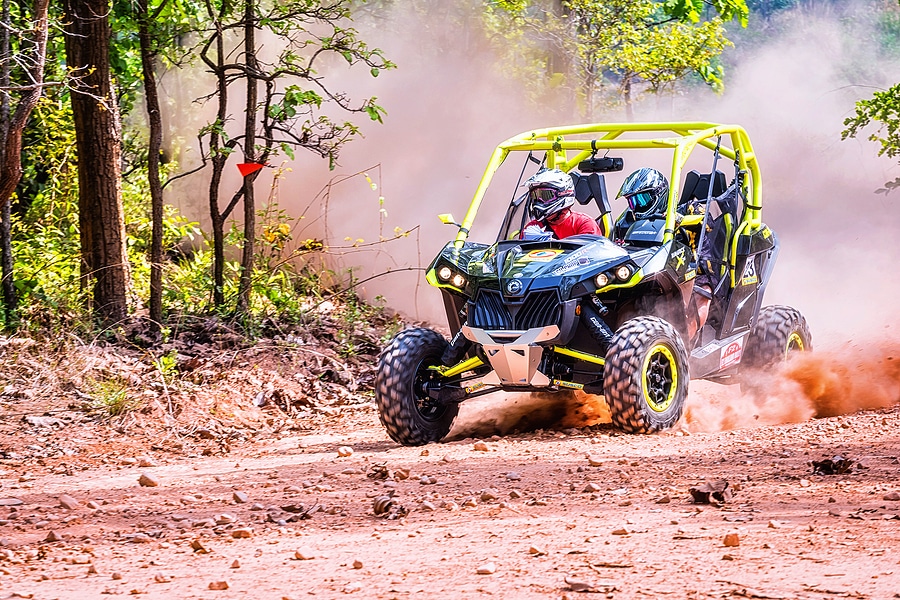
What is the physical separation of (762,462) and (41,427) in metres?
5.07

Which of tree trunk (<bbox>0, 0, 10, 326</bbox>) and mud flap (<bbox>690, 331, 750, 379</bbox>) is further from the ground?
tree trunk (<bbox>0, 0, 10, 326</bbox>)

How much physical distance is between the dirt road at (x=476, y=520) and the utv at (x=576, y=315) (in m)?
0.31

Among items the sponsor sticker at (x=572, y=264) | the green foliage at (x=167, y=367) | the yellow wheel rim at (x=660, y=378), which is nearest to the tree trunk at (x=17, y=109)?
the green foliage at (x=167, y=367)

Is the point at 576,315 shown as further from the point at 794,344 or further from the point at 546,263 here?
the point at 794,344

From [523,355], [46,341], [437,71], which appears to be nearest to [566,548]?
[523,355]

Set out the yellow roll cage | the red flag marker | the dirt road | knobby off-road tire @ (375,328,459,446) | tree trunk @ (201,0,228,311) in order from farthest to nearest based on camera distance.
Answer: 1. the red flag marker
2. tree trunk @ (201,0,228,311)
3. the yellow roll cage
4. knobby off-road tire @ (375,328,459,446)
5. the dirt road

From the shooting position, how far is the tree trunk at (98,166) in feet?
34.2

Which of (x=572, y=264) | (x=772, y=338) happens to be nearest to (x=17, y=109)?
(x=572, y=264)

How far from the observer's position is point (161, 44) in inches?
440

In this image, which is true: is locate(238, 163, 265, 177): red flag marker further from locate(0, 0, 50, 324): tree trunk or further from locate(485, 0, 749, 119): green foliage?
locate(485, 0, 749, 119): green foliage

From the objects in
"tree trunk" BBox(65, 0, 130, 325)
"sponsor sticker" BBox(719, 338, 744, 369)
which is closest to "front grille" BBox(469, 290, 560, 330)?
"sponsor sticker" BBox(719, 338, 744, 369)

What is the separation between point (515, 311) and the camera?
7488mm

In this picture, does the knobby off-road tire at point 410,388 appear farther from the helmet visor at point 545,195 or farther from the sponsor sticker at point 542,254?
the helmet visor at point 545,195

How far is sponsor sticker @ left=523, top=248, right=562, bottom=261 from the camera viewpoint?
7684mm
